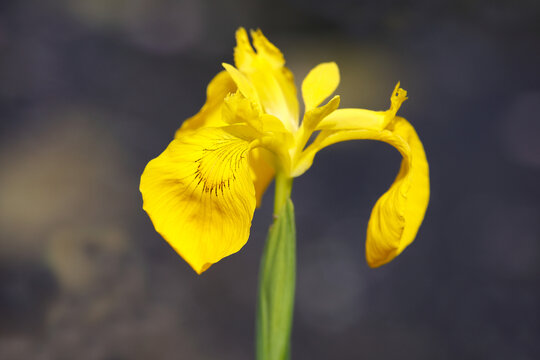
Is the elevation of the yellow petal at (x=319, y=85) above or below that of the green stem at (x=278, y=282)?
above

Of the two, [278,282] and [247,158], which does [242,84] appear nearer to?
[247,158]

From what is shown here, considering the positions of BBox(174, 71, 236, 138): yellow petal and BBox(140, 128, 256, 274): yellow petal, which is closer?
BBox(140, 128, 256, 274): yellow petal

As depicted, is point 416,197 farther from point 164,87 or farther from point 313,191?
point 164,87

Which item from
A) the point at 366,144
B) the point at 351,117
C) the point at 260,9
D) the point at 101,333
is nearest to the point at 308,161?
the point at 351,117

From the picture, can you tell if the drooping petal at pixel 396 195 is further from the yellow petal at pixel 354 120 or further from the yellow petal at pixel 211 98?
the yellow petal at pixel 211 98

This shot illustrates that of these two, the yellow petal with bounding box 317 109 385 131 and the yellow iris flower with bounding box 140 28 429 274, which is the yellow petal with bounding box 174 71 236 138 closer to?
the yellow iris flower with bounding box 140 28 429 274

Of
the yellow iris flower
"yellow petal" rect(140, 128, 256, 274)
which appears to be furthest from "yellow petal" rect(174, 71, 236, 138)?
"yellow petal" rect(140, 128, 256, 274)

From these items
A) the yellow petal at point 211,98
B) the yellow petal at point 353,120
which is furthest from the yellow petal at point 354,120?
the yellow petal at point 211,98

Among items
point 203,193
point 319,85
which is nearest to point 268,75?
point 319,85
